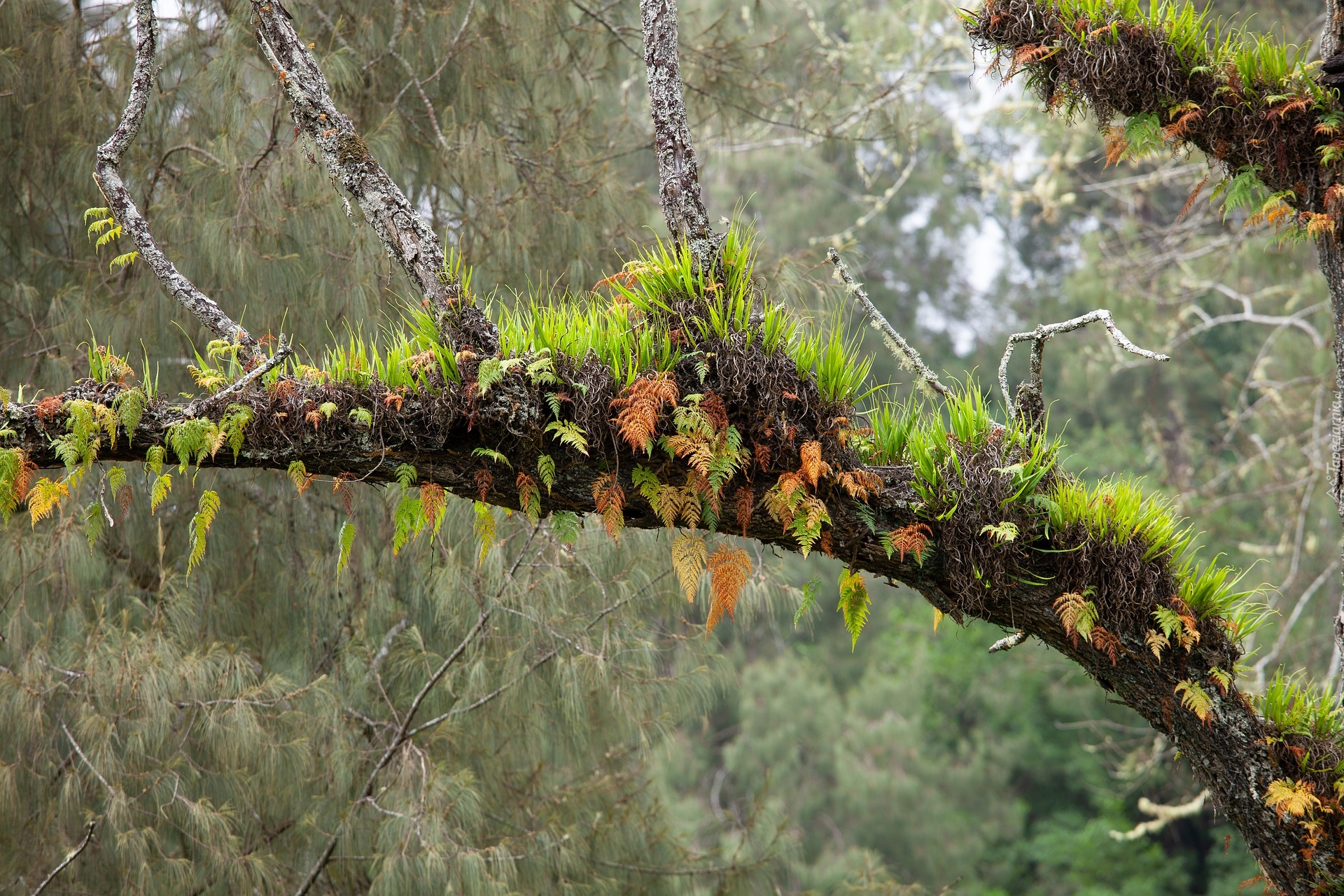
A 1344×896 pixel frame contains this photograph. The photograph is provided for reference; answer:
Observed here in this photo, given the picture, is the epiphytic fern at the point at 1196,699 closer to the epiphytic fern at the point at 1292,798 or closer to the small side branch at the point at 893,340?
the epiphytic fern at the point at 1292,798

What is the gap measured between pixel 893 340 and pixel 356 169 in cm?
151

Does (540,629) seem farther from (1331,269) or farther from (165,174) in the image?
(1331,269)

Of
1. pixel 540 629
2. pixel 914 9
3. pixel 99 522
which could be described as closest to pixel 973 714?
pixel 914 9

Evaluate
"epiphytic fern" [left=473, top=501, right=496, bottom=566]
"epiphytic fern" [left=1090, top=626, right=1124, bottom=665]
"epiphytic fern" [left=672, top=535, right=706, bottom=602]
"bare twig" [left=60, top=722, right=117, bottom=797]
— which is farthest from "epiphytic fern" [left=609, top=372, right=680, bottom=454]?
"bare twig" [left=60, top=722, right=117, bottom=797]

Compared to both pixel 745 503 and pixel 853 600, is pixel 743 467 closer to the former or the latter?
pixel 745 503

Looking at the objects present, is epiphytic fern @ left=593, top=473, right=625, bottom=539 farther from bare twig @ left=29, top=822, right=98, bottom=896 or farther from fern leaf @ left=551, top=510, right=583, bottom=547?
bare twig @ left=29, top=822, right=98, bottom=896

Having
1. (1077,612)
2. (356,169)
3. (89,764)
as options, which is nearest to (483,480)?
(356,169)

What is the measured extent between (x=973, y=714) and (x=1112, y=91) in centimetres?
1315

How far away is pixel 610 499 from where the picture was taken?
244cm

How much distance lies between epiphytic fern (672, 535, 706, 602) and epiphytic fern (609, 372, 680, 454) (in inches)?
11.1

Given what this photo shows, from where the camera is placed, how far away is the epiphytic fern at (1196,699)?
100 inches

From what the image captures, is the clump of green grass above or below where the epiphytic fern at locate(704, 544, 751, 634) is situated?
below

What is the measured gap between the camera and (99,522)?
259 centimetres

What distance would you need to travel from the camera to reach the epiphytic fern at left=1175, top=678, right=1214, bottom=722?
8.36ft
